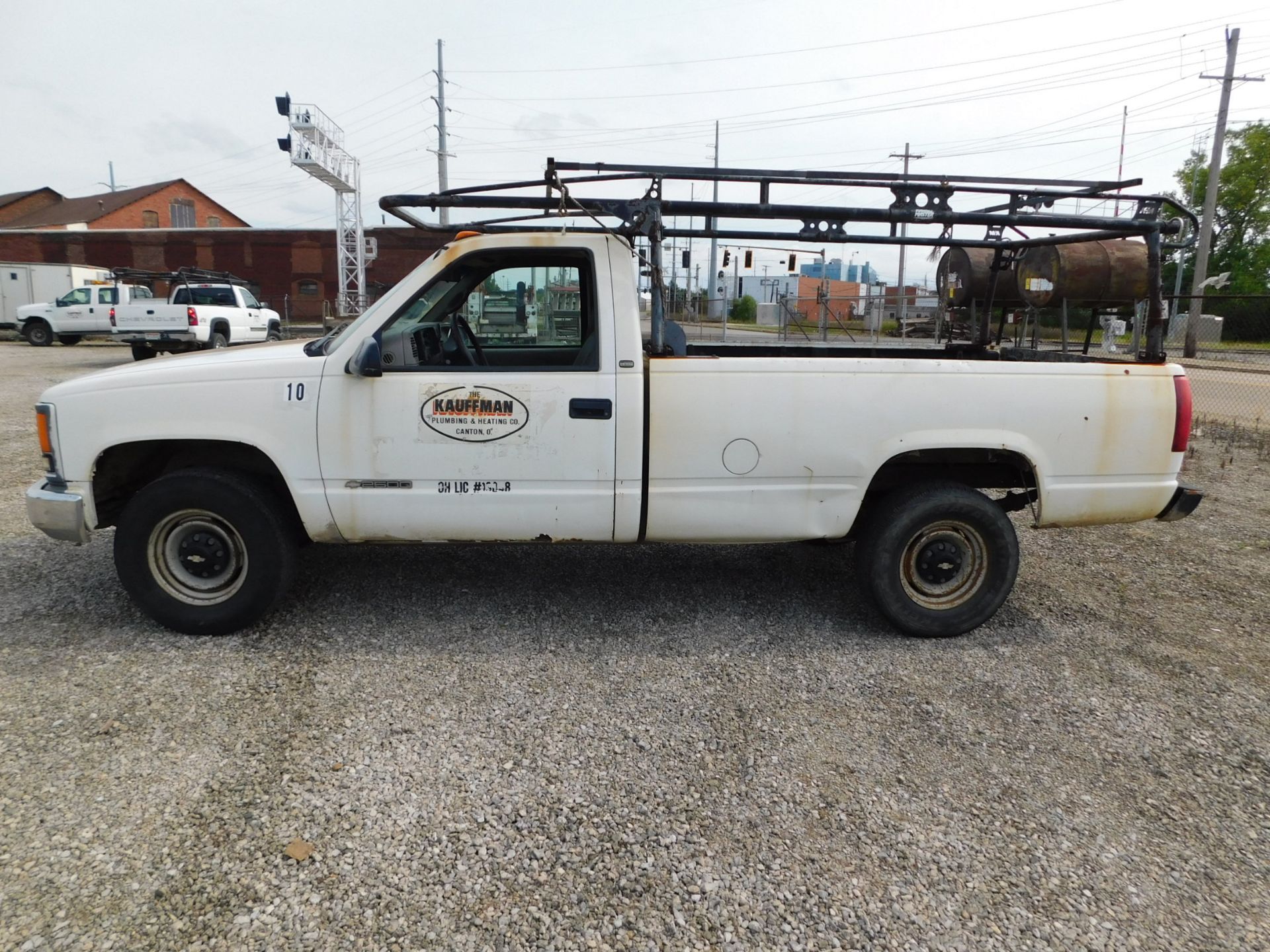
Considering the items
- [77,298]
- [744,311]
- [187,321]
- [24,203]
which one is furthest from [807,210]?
[24,203]

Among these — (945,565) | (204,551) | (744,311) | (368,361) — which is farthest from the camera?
(744,311)

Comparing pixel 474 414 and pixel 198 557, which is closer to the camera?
pixel 474 414

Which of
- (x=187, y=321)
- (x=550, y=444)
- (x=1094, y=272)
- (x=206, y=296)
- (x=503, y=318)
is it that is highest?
(x=206, y=296)

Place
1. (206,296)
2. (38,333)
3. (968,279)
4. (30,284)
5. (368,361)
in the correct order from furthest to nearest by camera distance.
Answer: (30,284)
(38,333)
(206,296)
(968,279)
(368,361)

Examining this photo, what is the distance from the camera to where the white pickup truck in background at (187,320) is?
20.7m

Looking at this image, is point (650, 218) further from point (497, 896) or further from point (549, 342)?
point (497, 896)

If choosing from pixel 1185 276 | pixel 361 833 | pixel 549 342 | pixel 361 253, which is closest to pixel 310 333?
pixel 361 253

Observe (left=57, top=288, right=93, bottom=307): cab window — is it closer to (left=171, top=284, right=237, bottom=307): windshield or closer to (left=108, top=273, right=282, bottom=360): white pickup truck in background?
(left=108, top=273, right=282, bottom=360): white pickup truck in background

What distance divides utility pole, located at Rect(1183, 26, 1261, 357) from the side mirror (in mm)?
28538

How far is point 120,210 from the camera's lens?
165 feet

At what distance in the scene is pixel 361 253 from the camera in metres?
37.0

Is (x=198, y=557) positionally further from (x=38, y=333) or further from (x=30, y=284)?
(x=30, y=284)

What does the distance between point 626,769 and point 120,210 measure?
58.4m

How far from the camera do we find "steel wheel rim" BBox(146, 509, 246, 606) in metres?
4.15
